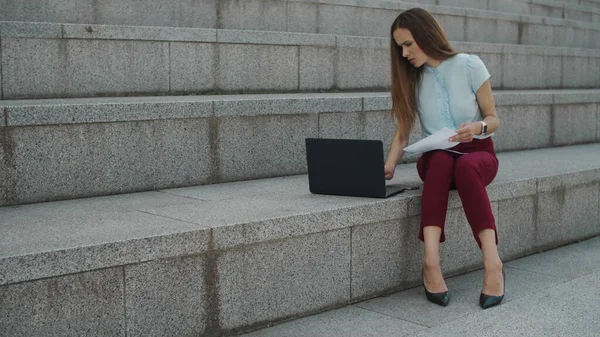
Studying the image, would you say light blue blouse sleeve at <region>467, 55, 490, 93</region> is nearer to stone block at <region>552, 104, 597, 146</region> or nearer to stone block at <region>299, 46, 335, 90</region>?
stone block at <region>299, 46, 335, 90</region>

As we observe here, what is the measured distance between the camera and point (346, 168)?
4551 mm

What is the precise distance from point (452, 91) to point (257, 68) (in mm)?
1935

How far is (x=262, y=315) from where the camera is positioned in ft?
13.0

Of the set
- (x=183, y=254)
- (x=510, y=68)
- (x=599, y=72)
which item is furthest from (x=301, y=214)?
(x=599, y=72)

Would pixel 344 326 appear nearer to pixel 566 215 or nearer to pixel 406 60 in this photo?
pixel 406 60

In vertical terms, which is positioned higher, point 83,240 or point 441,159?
point 441,159

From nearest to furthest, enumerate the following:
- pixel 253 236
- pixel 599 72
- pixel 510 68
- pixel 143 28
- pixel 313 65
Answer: pixel 253 236 → pixel 143 28 → pixel 313 65 → pixel 510 68 → pixel 599 72

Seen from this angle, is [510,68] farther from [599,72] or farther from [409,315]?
[409,315]

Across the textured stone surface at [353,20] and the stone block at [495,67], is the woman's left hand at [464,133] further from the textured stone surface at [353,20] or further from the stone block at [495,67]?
the stone block at [495,67]

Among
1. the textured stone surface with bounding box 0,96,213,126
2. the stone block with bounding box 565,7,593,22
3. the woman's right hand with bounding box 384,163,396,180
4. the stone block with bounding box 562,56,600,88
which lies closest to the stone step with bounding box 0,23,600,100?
the textured stone surface with bounding box 0,96,213,126

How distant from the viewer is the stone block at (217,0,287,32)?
6973 millimetres

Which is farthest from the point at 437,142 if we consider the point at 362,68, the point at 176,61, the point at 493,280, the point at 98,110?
the point at 362,68

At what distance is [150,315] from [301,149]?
232 centimetres

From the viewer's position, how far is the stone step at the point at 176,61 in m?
5.03
